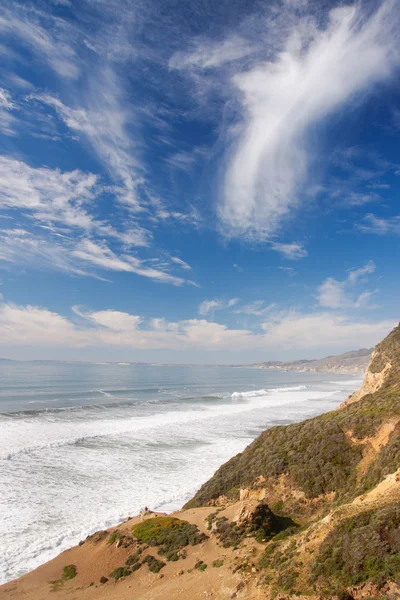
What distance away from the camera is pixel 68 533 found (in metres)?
19.9

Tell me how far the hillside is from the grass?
0.06 m

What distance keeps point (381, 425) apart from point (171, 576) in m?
13.7

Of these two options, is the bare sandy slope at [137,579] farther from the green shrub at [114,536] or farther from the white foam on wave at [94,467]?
the white foam on wave at [94,467]

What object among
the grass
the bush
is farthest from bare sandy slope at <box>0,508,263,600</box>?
the bush

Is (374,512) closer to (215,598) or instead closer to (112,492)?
(215,598)

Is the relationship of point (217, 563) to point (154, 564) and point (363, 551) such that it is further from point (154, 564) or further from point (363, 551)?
point (363, 551)

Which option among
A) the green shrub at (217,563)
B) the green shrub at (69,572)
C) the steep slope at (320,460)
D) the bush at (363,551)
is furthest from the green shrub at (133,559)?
the bush at (363,551)

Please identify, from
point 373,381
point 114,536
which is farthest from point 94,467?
point 373,381

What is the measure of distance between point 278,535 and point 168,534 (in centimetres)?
548

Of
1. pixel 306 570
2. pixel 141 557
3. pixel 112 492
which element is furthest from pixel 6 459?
pixel 306 570

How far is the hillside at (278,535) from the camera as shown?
33.5ft

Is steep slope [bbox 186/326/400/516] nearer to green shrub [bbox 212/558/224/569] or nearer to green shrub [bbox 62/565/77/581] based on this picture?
green shrub [bbox 212/558/224/569]

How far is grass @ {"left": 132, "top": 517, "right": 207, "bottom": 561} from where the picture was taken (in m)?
15.6

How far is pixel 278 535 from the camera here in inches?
571
